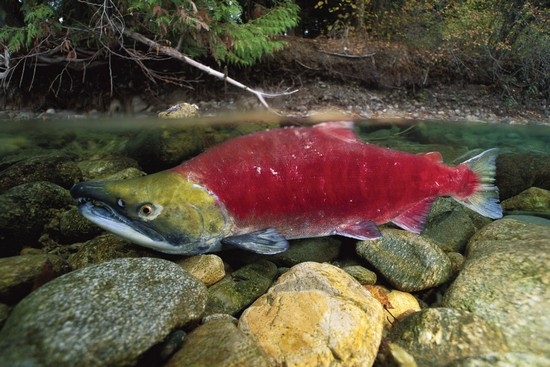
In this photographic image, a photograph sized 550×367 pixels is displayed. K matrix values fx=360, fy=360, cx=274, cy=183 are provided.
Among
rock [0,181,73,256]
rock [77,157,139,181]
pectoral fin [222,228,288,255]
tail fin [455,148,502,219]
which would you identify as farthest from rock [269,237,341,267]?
rock [77,157,139,181]

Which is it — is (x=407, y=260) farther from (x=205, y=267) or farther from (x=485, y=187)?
(x=205, y=267)

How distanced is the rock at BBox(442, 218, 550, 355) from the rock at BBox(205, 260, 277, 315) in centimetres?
114

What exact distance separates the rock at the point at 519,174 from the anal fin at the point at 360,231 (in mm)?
3039

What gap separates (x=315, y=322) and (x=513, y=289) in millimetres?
1200

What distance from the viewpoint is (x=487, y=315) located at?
6.51 feet

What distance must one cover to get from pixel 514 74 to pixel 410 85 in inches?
162

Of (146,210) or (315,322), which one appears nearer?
(315,322)

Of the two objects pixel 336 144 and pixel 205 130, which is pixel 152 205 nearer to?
pixel 336 144

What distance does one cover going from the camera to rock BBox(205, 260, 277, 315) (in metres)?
2.06

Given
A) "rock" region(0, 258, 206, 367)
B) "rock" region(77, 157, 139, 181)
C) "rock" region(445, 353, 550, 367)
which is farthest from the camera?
"rock" region(77, 157, 139, 181)

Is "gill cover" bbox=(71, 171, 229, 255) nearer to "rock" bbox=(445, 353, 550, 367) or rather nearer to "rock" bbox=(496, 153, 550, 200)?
"rock" bbox=(445, 353, 550, 367)

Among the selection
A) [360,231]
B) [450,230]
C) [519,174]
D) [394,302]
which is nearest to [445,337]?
[394,302]

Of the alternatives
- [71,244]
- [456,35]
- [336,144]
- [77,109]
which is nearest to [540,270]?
[336,144]

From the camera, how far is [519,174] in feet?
16.0
